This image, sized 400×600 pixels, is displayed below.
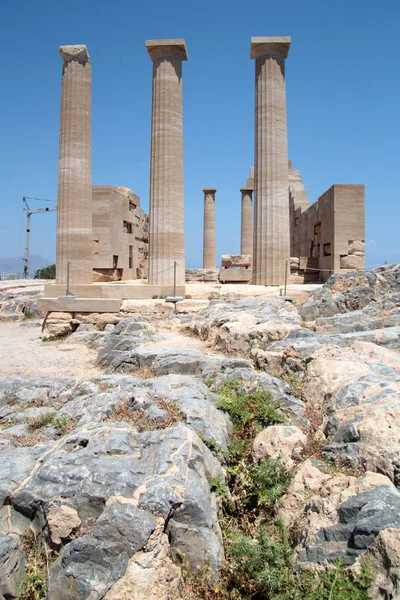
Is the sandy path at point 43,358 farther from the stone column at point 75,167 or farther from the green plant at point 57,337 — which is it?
the stone column at point 75,167

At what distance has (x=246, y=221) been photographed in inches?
1201

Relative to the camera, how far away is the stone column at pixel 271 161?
1488 centimetres

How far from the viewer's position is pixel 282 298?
37.8 ft

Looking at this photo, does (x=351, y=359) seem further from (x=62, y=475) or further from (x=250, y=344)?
(x=62, y=475)

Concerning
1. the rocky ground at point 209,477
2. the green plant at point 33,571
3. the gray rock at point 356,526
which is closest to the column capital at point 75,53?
the rocky ground at point 209,477

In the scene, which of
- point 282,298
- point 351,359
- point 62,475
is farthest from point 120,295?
point 62,475

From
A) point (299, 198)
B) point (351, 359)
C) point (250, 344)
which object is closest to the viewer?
point (351, 359)

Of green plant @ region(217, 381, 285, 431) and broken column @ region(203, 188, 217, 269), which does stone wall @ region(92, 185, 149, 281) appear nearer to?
broken column @ region(203, 188, 217, 269)

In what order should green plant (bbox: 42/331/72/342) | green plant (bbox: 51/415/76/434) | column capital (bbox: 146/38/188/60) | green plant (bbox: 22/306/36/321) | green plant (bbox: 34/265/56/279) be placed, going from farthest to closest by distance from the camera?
green plant (bbox: 34/265/56/279), green plant (bbox: 22/306/36/321), column capital (bbox: 146/38/188/60), green plant (bbox: 42/331/72/342), green plant (bbox: 51/415/76/434)

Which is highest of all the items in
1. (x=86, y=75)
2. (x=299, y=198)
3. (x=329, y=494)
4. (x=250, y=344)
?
(x=86, y=75)

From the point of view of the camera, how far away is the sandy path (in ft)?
26.8

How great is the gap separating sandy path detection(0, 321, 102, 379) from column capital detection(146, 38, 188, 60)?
9.73 m

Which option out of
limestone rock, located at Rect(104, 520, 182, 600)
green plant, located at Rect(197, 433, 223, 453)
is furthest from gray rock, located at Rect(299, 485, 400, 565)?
green plant, located at Rect(197, 433, 223, 453)

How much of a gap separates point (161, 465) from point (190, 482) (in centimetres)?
30
